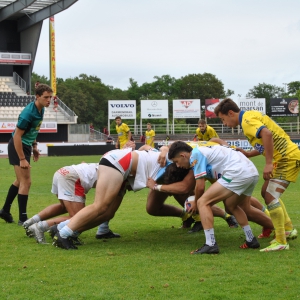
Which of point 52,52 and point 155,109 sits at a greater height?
point 52,52

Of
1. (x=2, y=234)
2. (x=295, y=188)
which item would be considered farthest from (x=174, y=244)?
(x=295, y=188)

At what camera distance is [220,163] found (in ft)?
23.1

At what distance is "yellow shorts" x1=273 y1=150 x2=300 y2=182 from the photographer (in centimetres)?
749

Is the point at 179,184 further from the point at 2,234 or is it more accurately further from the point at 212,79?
the point at 212,79

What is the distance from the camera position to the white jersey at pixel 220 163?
22.5ft

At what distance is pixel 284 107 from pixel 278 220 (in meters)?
57.3

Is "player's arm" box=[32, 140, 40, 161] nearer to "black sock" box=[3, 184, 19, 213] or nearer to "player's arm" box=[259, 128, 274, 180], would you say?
"black sock" box=[3, 184, 19, 213]

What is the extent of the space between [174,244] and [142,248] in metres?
0.52

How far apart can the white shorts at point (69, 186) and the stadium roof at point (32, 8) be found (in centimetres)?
4068

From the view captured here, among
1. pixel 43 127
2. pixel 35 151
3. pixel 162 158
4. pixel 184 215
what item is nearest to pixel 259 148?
pixel 162 158

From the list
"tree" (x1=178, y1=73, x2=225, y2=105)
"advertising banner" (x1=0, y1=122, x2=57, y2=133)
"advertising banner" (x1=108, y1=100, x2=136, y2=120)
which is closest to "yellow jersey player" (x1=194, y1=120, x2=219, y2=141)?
"advertising banner" (x1=0, y1=122, x2=57, y2=133)

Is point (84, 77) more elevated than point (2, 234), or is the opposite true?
point (84, 77)

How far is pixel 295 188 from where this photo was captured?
15.6m

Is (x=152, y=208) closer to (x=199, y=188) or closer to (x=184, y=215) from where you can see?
(x=184, y=215)
